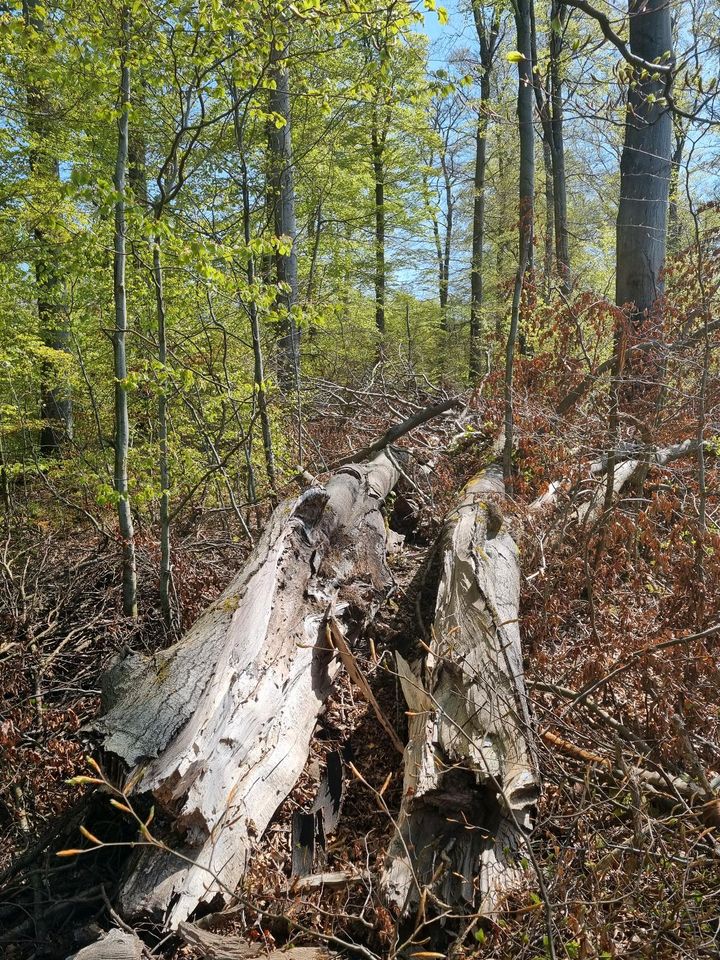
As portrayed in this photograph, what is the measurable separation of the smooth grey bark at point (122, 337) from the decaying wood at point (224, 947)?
2.54 meters

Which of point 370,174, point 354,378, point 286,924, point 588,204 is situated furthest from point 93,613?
point 588,204

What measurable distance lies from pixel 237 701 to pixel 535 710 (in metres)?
1.52

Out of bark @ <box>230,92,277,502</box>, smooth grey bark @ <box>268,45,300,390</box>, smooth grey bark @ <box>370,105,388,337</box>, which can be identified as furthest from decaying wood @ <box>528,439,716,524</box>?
smooth grey bark @ <box>370,105,388,337</box>

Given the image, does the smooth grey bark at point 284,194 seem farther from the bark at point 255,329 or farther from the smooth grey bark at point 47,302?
the smooth grey bark at point 47,302

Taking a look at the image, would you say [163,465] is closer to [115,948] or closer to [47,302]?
[115,948]

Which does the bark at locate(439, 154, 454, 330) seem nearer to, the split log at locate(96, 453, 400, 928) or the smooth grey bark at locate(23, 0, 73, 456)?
the smooth grey bark at locate(23, 0, 73, 456)

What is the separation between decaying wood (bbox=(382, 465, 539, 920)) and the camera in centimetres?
248

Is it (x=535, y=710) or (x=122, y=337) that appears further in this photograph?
(x=122, y=337)

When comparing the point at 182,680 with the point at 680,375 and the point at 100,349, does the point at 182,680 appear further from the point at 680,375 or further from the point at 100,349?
the point at 100,349

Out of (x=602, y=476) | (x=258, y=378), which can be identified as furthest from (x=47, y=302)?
(x=602, y=476)

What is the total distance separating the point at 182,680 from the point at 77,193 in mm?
3031

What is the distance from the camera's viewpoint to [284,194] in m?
7.89

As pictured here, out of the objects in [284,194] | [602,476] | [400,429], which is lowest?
[602,476]

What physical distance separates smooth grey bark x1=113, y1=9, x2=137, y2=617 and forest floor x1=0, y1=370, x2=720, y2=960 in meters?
0.33
